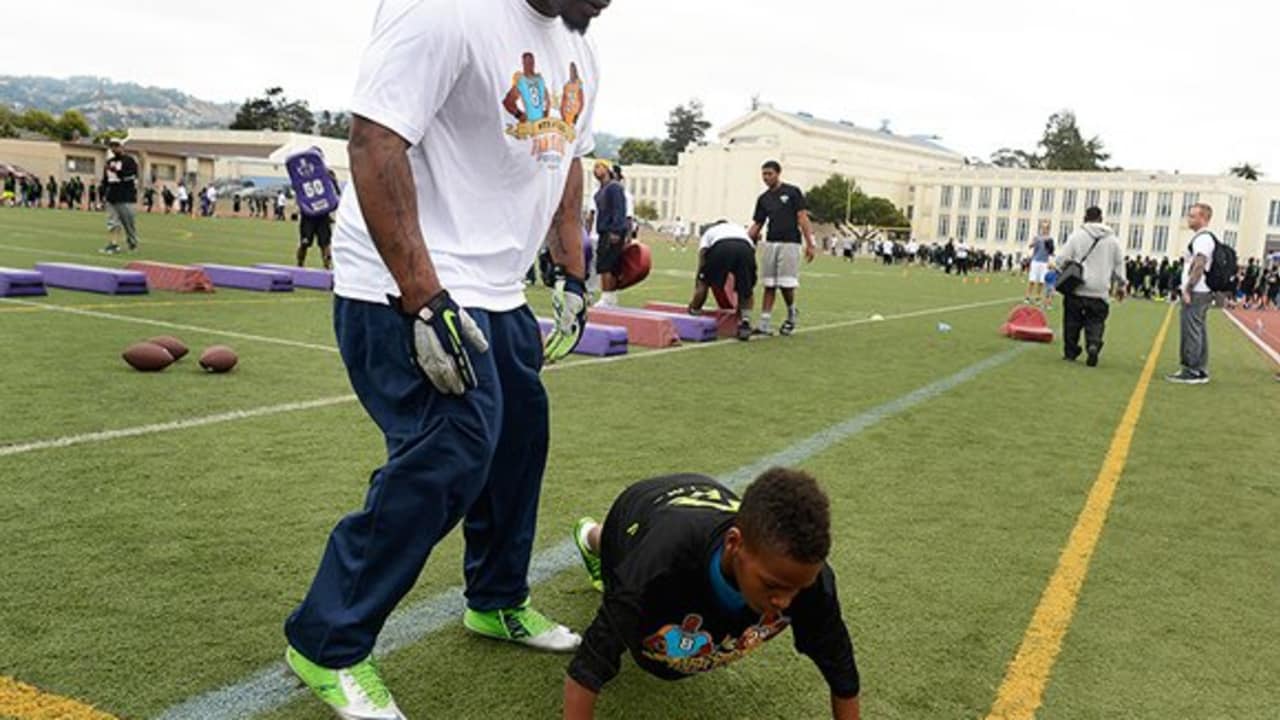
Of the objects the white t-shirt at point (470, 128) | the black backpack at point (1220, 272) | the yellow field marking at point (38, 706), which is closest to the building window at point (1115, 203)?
the black backpack at point (1220, 272)

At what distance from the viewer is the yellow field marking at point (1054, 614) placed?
3.16 m

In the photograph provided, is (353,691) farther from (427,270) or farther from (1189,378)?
(1189,378)

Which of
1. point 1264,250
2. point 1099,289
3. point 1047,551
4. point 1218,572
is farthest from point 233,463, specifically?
point 1264,250

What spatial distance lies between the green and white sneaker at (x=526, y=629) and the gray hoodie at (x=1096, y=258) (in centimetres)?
1060

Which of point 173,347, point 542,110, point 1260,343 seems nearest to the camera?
point 542,110

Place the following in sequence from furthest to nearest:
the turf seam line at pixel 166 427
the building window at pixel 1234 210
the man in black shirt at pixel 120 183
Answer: the building window at pixel 1234 210 → the man in black shirt at pixel 120 183 → the turf seam line at pixel 166 427

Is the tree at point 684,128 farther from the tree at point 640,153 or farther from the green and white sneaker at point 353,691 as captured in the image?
the green and white sneaker at point 353,691

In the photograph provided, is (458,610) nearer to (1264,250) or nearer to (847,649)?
(847,649)

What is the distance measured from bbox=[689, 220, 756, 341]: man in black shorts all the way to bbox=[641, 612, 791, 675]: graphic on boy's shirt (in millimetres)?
9277

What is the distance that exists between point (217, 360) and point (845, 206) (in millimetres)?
101375

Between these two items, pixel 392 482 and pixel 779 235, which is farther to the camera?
pixel 779 235

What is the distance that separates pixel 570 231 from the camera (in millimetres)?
3496

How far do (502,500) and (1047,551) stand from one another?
279 centimetres

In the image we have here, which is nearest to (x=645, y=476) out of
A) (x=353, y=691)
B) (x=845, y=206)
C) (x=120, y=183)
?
(x=353, y=691)
